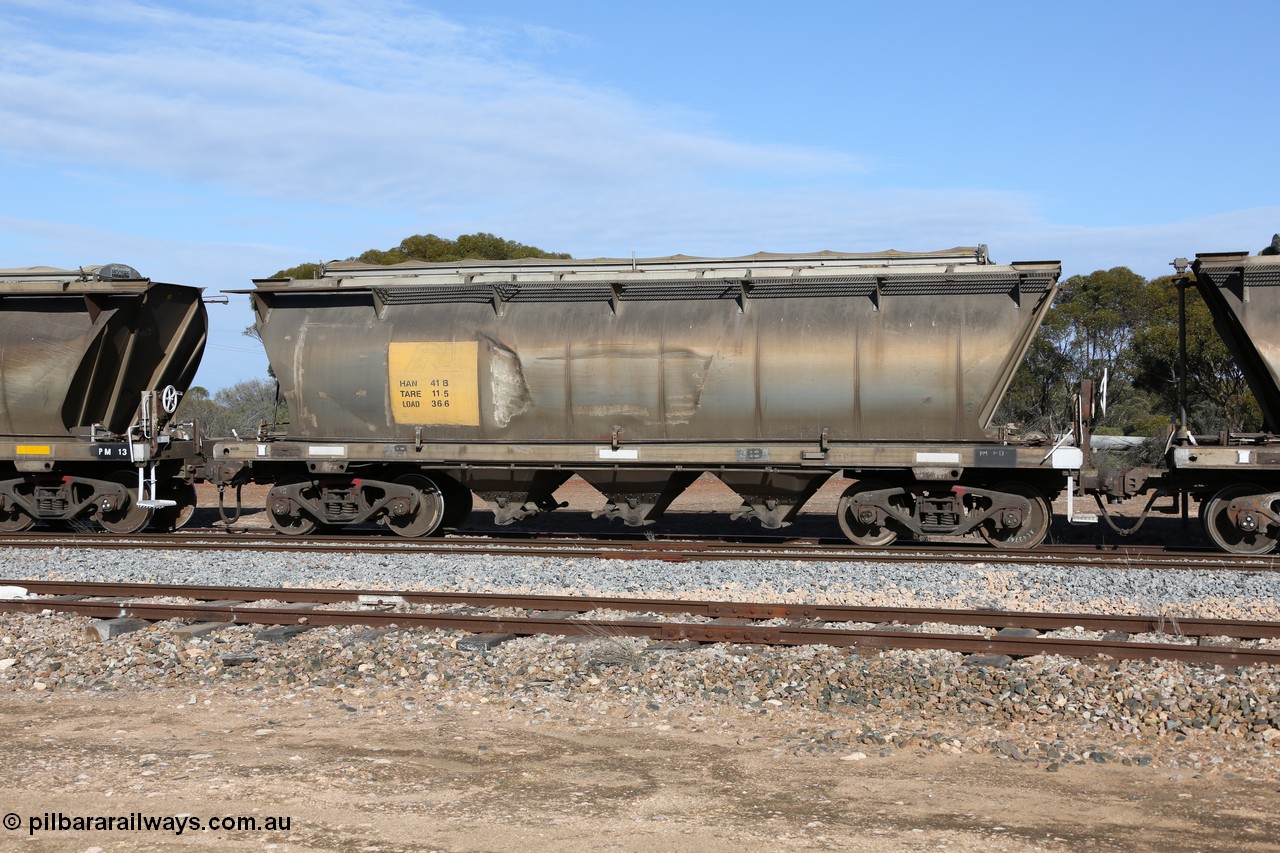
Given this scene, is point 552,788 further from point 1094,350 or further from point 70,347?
point 1094,350

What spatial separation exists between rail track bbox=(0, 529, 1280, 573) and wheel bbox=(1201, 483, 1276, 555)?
28cm

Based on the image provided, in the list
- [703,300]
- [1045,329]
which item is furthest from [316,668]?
[1045,329]

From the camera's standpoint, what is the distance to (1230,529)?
1328 centimetres

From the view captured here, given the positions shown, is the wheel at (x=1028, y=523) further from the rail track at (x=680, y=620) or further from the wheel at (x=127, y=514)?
the wheel at (x=127, y=514)

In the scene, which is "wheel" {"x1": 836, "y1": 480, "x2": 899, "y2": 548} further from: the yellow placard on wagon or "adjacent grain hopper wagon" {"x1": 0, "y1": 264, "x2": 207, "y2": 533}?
"adjacent grain hopper wagon" {"x1": 0, "y1": 264, "x2": 207, "y2": 533}

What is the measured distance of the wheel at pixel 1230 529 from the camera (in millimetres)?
13016

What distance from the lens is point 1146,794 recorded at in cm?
580

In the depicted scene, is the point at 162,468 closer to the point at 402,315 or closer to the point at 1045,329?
the point at 402,315

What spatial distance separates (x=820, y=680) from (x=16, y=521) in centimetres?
1441

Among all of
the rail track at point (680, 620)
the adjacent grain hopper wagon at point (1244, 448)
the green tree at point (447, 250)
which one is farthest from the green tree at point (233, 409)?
the adjacent grain hopper wagon at point (1244, 448)

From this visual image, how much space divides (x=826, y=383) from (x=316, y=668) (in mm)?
7643
